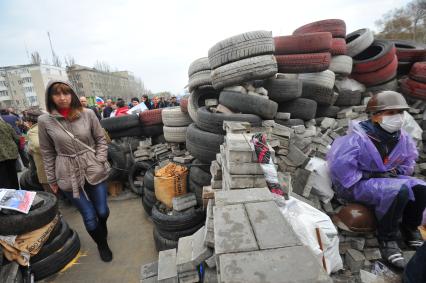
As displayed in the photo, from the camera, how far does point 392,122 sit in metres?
2.34

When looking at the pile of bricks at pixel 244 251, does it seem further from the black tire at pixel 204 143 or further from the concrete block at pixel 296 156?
the black tire at pixel 204 143

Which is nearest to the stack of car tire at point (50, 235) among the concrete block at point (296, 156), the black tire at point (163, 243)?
the black tire at point (163, 243)

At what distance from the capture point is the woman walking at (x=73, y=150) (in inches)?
89.6

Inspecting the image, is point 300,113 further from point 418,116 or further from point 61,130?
point 61,130

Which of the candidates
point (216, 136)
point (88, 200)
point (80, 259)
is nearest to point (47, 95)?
point (88, 200)

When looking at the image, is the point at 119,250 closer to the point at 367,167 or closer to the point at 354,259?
the point at 354,259

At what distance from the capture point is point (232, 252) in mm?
1025

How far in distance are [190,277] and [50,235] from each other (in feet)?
7.46

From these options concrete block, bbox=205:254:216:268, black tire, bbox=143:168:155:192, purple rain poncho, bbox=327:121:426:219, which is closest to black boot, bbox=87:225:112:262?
black tire, bbox=143:168:155:192

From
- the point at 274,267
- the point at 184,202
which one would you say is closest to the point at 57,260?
the point at 184,202

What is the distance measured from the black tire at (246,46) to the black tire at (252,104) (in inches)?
22.7

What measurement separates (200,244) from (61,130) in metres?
1.90

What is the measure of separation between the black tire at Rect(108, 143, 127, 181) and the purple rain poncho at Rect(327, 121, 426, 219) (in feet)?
14.0

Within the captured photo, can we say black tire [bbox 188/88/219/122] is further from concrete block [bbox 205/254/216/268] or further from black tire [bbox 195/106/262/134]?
concrete block [bbox 205/254/216/268]
